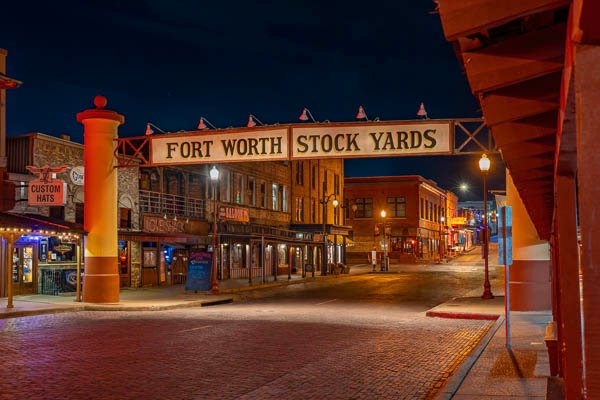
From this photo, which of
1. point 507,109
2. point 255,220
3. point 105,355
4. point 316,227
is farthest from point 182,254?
point 507,109

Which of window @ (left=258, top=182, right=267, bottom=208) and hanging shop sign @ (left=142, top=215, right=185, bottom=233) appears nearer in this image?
hanging shop sign @ (left=142, top=215, right=185, bottom=233)

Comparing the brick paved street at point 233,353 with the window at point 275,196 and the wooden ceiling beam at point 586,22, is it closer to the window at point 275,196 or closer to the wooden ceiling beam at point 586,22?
the wooden ceiling beam at point 586,22

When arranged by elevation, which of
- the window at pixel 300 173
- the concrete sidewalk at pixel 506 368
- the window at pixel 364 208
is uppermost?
the window at pixel 300 173

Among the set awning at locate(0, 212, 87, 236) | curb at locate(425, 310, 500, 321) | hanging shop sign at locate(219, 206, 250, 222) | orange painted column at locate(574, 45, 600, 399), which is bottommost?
curb at locate(425, 310, 500, 321)

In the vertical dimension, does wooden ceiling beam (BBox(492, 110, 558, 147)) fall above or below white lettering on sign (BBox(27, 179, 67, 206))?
below

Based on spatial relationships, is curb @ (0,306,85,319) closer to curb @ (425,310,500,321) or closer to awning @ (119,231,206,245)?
awning @ (119,231,206,245)

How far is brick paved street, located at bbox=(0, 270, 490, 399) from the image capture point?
10.0 meters

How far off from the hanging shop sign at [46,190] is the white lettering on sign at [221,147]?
355 centimetres

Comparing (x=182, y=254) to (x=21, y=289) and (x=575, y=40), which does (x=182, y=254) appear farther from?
(x=575, y=40)

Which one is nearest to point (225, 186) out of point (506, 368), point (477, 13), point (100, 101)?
point (100, 101)

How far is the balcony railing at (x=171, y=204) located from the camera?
33.1 metres

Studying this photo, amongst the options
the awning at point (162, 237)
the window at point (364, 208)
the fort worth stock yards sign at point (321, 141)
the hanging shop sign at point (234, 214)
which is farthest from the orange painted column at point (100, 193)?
the window at point (364, 208)

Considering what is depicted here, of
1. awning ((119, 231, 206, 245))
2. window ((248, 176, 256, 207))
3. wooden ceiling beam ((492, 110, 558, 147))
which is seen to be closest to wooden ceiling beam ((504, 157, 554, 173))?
wooden ceiling beam ((492, 110, 558, 147))

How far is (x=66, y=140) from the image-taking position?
29.1 meters
